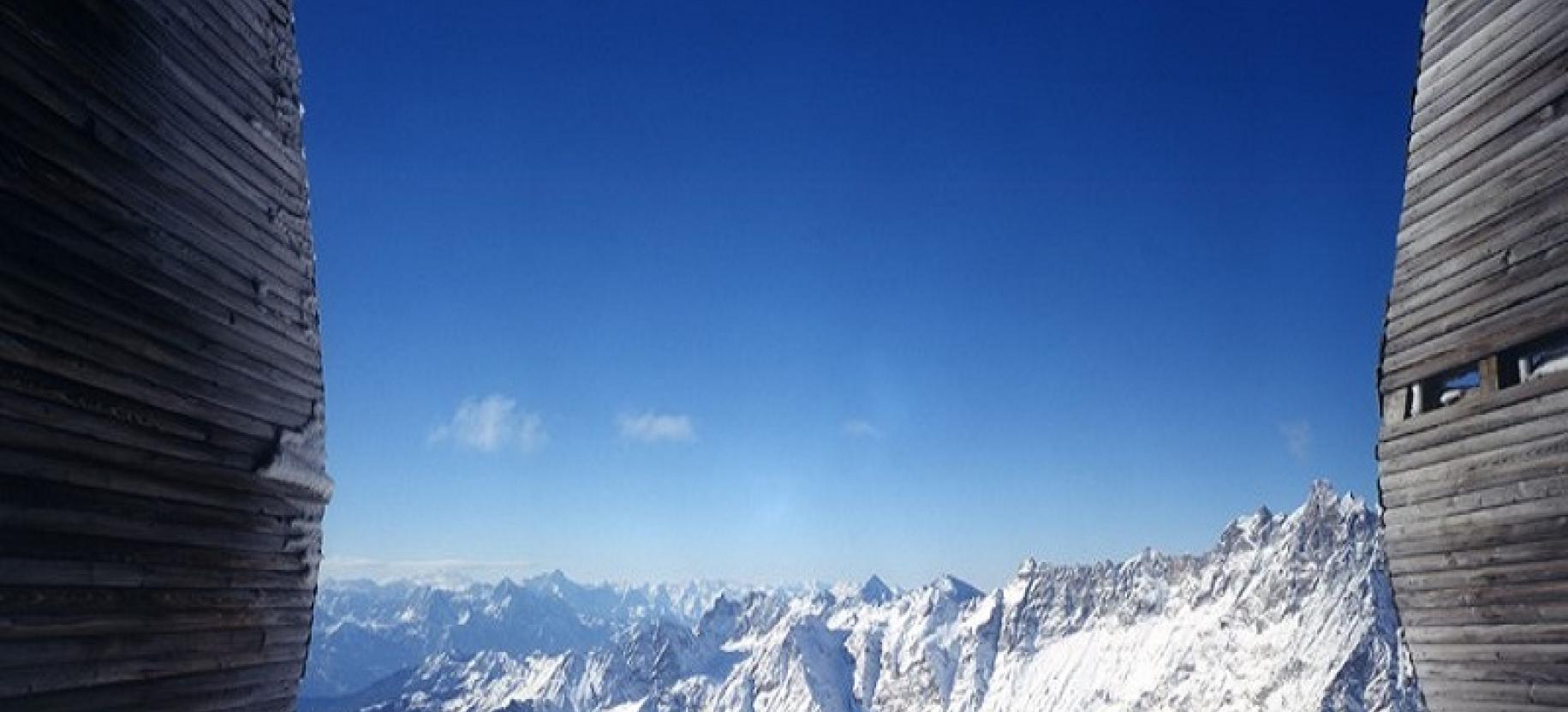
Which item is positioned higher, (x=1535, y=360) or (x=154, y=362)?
(x=1535, y=360)

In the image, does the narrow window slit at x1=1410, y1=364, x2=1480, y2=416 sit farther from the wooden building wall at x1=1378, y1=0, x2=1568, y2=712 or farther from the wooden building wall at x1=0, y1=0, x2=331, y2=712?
the wooden building wall at x1=0, y1=0, x2=331, y2=712

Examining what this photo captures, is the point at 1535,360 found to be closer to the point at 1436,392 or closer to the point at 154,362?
the point at 1436,392

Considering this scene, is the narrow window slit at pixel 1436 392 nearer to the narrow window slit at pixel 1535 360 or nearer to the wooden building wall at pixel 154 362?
the narrow window slit at pixel 1535 360

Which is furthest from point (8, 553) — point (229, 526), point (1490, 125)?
point (1490, 125)

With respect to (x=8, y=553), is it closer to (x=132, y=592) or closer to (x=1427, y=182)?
(x=132, y=592)

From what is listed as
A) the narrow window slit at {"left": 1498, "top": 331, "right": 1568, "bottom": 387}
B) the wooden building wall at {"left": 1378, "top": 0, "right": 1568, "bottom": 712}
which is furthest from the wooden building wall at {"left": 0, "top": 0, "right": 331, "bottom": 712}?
the narrow window slit at {"left": 1498, "top": 331, "right": 1568, "bottom": 387}

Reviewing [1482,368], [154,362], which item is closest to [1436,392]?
[1482,368]

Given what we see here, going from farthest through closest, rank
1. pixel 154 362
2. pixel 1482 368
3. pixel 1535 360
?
pixel 1482 368 → pixel 1535 360 → pixel 154 362
